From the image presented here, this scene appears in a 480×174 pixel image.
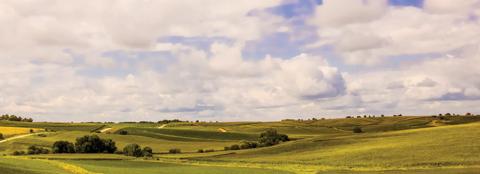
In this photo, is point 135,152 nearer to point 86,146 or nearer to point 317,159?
point 86,146

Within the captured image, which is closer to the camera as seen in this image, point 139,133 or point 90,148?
point 90,148

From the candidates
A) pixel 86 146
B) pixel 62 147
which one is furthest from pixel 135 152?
pixel 62 147

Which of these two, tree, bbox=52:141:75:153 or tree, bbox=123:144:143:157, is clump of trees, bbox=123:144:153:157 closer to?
Result: tree, bbox=123:144:143:157

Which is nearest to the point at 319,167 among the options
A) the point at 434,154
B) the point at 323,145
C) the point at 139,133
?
the point at 434,154

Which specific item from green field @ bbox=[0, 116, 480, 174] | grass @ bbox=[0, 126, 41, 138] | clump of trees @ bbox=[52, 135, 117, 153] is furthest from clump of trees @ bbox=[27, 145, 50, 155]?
grass @ bbox=[0, 126, 41, 138]

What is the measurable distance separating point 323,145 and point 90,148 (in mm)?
56839

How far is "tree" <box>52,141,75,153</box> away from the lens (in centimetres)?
12925

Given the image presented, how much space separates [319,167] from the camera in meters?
76.8

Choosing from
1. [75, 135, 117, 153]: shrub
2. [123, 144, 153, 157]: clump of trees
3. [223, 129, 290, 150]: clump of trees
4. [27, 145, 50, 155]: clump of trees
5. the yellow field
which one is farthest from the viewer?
the yellow field

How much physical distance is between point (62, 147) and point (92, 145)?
6.99m

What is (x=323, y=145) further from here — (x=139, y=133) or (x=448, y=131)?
(x=139, y=133)

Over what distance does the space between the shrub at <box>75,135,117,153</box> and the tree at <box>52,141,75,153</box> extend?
141 cm

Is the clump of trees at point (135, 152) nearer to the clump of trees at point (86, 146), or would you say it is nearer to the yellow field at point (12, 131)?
the clump of trees at point (86, 146)

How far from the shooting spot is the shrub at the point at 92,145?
130875 millimetres
